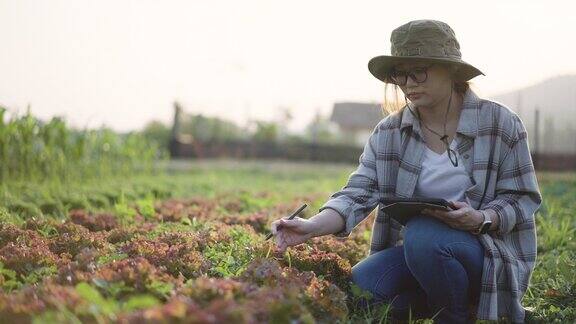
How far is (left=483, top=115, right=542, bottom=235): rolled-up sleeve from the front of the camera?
3.18 meters

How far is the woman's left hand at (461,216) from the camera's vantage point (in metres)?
3.02

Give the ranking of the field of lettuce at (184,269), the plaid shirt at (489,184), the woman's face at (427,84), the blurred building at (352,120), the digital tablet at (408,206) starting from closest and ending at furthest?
the field of lettuce at (184,269) → the digital tablet at (408,206) → the plaid shirt at (489,184) → the woman's face at (427,84) → the blurred building at (352,120)

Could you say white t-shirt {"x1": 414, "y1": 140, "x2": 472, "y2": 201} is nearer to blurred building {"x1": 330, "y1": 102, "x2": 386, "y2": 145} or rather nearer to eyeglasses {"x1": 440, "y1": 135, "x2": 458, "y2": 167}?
eyeglasses {"x1": 440, "y1": 135, "x2": 458, "y2": 167}

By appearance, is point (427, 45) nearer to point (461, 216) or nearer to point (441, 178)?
point (441, 178)

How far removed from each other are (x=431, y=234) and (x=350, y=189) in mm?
556

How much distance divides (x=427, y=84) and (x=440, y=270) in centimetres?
87

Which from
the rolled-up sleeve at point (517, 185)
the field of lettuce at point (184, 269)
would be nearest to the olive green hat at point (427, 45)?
the rolled-up sleeve at point (517, 185)

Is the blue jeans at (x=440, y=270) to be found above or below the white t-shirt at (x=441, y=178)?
below

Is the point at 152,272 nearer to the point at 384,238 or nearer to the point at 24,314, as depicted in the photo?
the point at 24,314

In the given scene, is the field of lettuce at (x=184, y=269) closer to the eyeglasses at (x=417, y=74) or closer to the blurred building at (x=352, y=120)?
the eyeglasses at (x=417, y=74)

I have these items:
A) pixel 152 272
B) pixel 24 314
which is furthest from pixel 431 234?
pixel 24 314

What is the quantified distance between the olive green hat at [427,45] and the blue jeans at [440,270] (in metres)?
0.73

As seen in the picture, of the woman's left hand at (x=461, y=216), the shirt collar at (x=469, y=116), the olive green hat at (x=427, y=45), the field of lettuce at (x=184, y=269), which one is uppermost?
the olive green hat at (x=427, y=45)

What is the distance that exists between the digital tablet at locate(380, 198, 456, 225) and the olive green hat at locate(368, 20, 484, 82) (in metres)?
0.65
